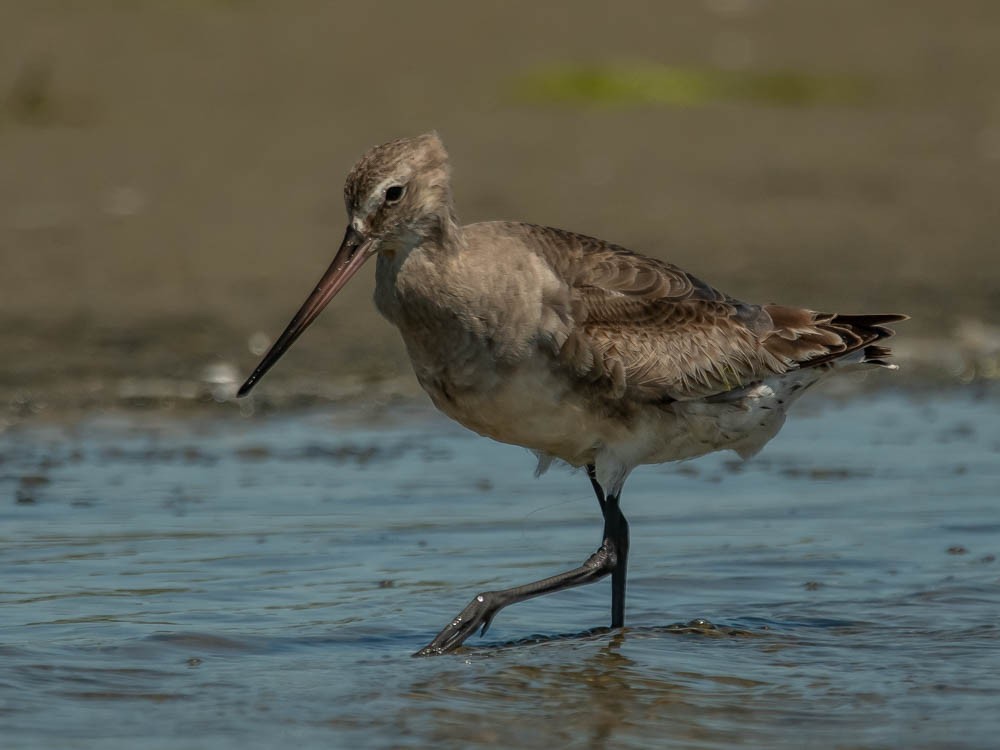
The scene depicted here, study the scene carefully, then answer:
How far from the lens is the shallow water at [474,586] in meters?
5.23

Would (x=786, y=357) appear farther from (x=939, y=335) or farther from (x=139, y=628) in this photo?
(x=939, y=335)

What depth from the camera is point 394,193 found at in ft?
18.0

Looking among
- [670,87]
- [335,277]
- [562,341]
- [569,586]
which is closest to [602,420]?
[562,341]

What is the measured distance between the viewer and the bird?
555 cm

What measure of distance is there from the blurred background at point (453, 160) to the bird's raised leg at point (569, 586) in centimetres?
274

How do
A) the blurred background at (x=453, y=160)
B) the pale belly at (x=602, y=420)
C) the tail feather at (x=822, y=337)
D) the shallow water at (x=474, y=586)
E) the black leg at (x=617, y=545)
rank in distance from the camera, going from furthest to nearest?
1. the blurred background at (x=453, y=160)
2. the tail feather at (x=822, y=337)
3. the black leg at (x=617, y=545)
4. the pale belly at (x=602, y=420)
5. the shallow water at (x=474, y=586)

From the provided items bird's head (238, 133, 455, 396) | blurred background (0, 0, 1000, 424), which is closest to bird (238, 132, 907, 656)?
bird's head (238, 133, 455, 396)

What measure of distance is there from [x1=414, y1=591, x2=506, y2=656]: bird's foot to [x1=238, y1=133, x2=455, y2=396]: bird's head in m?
1.00

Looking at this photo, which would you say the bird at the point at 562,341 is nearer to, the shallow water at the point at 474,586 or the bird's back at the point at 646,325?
the bird's back at the point at 646,325

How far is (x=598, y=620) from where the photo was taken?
6.41 metres

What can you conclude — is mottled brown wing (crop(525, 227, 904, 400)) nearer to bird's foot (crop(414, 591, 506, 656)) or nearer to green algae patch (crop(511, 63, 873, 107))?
bird's foot (crop(414, 591, 506, 656))

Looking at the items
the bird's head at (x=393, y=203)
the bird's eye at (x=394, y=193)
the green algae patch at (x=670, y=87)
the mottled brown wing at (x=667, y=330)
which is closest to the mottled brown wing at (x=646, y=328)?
the mottled brown wing at (x=667, y=330)

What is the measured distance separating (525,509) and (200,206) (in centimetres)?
424

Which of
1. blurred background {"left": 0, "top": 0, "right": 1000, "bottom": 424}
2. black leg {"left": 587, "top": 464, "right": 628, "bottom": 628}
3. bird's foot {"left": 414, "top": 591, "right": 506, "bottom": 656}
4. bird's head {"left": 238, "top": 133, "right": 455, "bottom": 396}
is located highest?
blurred background {"left": 0, "top": 0, "right": 1000, "bottom": 424}
